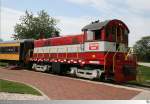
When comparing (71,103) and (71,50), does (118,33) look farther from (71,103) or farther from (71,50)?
(71,103)

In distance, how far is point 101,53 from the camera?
19344 millimetres

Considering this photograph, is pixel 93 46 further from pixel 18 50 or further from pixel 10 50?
pixel 10 50

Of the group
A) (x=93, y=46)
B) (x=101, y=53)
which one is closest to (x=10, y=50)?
(x=93, y=46)

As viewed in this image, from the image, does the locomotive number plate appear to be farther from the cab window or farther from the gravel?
the gravel

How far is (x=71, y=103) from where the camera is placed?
5.52 meters

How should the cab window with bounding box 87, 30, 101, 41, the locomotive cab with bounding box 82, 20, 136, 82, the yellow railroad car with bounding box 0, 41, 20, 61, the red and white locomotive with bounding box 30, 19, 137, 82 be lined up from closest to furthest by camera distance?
1. the locomotive cab with bounding box 82, 20, 136, 82
2. the red and white locomotive with bounding box 30, 19, 137, 82
3. the cab window with bounding box 87, 30, 101, 41
4. the yellow railroad car with bounding box 0, 41, 20, 61

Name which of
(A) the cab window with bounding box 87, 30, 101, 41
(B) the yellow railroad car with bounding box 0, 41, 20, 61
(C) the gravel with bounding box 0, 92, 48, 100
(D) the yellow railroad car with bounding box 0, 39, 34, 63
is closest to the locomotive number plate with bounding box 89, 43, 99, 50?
(A) the cab window with bounding box 87, 30, 101, 41

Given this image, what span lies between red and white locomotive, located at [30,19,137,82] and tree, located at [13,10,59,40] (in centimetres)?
2711

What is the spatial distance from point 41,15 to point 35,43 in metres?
26.1

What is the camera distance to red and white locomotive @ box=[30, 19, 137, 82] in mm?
19109

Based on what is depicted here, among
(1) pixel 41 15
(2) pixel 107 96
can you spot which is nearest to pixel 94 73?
(2) pixel 107 96

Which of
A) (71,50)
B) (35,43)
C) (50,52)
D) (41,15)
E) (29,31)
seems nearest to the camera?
(71,50)

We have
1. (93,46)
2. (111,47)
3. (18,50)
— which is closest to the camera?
(111,47)

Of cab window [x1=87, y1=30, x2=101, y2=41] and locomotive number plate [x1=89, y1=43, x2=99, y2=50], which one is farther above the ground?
cab window [x1=87, y1=30, x2=101, y2=41]
